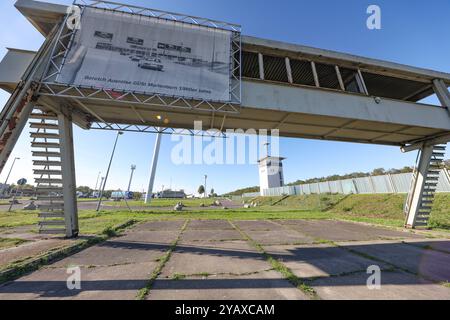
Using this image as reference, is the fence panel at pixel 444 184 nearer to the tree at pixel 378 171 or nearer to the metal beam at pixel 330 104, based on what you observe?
the metal beam at pixel 330 104

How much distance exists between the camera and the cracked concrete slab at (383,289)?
3090 mm

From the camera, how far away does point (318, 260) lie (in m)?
4.94

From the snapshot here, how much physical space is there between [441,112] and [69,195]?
16.5m

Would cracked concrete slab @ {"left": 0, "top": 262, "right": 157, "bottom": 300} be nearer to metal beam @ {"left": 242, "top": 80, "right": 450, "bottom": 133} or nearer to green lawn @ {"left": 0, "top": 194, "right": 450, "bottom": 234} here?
green lawn @ {"left": 0, "top": 194, "right": 450, "bottom": 234}

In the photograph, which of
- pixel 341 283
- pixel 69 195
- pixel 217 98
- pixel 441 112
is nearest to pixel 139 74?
pixel 217 98

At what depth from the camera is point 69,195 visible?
24.0 feet

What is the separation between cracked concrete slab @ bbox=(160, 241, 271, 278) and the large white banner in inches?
197

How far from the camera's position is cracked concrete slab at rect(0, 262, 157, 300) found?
10.2ft

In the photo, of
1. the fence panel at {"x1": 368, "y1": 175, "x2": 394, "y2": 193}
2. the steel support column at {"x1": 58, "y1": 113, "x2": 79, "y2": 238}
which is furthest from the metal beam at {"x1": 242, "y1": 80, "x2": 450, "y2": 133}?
the fence panel at {"x1": 368, "y1": 175, "x2": 394, "y2": 193}

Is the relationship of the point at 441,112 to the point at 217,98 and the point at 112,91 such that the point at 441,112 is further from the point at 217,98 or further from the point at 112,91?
the point at 112,91

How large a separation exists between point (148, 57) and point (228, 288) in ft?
23.9

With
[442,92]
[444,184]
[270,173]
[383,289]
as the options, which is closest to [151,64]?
[383,289]

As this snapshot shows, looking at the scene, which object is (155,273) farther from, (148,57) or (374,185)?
(374,185)

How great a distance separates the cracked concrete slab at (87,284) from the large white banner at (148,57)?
511 centimetres
